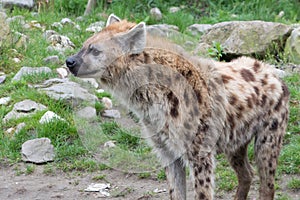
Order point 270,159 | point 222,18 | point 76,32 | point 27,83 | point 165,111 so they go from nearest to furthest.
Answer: point 165,111
point 270,159
point 27,83
point 76,32
point 222,18

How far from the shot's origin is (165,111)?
306 centimetres

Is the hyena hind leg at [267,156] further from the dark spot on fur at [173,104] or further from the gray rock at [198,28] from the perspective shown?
the gray rock at [198,28]

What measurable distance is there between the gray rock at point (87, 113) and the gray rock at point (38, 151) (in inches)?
10.8

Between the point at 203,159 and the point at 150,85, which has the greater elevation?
the point at 150,85

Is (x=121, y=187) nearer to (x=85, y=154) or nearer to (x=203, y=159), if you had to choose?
(x=85, y=154)

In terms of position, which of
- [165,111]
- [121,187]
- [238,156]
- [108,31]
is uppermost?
[108,31]

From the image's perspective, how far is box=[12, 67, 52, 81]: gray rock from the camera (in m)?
5.07

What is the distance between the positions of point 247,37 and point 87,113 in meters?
1.78

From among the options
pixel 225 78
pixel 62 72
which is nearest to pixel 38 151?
pixel 62 72

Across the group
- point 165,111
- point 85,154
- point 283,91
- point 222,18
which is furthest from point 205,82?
point 222,18

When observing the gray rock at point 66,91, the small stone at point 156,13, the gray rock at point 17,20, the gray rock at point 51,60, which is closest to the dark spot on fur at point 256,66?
the gray rock at point 66,91

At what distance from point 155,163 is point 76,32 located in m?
2.80

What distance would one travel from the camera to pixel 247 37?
5430 mm

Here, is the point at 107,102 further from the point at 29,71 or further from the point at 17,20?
the point at 17,20
